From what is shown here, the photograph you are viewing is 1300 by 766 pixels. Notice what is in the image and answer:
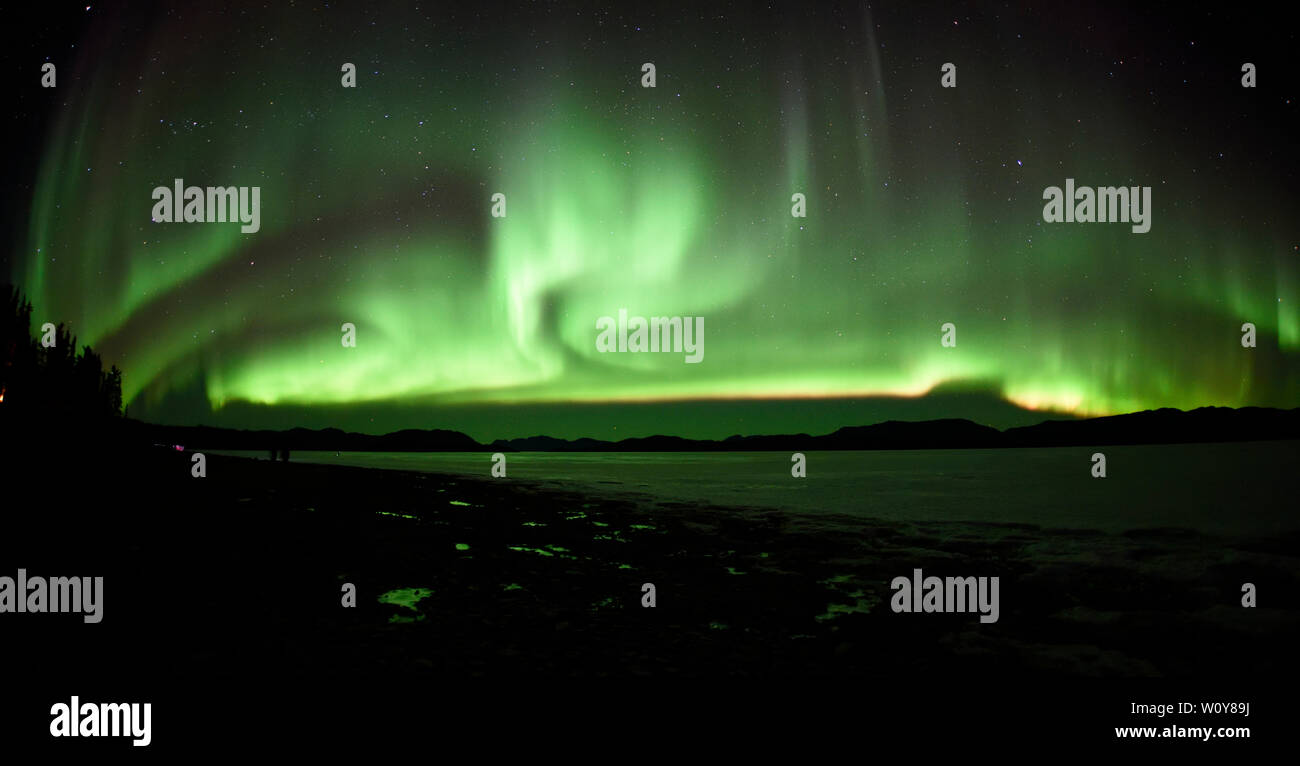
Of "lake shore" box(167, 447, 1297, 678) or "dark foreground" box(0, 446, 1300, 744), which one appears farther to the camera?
"lake shore" box(167, 447, 1297, 678)

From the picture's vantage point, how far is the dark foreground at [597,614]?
7.09 meters

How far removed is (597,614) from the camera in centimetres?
967

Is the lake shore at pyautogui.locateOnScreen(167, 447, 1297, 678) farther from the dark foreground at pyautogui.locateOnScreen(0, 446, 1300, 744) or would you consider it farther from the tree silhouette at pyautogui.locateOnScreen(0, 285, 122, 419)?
the tree silhouette at pyautogui.locateOnScreen(0, 285, 122, 419)

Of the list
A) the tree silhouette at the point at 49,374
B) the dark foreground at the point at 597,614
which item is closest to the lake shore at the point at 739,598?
the dark foreground at the point at 597,614

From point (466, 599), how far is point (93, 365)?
10064 centimetres

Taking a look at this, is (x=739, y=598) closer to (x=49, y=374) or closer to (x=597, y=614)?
(x=597, y=614)

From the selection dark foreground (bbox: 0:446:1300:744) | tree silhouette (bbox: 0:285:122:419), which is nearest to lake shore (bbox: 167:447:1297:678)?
dark foreground (bbox: 0:446:1300:744)

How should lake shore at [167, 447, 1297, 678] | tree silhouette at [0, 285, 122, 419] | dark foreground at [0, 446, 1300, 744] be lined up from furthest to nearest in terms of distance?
tree silhouette at [0, 285, 122, 419], lake shore at [167, 447, 1297, 678], dark foreground at [0, 446, 1300, 744]

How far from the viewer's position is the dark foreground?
23.3 ft

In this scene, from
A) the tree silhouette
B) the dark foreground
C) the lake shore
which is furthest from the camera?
the tree silhouette

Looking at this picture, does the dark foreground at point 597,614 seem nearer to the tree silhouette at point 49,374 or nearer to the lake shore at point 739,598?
the lake shore at point 739,598

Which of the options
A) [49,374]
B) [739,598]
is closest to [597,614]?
[739,598]

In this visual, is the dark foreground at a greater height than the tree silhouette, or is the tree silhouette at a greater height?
the tree silhouette
